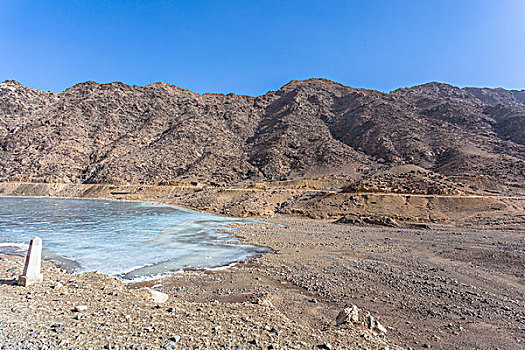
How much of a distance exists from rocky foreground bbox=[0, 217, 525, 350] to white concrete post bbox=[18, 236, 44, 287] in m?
0.26

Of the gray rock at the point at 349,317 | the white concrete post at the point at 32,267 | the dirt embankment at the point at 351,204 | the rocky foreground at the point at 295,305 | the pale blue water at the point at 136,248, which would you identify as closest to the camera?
the rocky foreground at the point at 295,305

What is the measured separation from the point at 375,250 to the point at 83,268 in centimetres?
1305

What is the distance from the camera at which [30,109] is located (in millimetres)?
96000

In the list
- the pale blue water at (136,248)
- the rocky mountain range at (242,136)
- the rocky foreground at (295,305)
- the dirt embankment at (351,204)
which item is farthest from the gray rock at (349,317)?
the rocky mountain range at (242,136)

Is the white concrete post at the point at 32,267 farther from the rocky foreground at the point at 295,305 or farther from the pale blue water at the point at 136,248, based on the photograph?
the pale blue water at the point at 136,248

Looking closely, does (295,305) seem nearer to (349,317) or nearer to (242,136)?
(349,317)

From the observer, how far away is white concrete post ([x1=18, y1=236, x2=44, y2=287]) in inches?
233

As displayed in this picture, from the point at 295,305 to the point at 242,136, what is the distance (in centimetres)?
8377

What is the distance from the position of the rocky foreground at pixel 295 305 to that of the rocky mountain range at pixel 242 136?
36.3 meters

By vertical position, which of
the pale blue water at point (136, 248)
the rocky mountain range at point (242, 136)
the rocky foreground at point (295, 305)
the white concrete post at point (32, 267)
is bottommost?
the pale blue water at point (136, 248)

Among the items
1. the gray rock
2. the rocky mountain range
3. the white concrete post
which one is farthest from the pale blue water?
the rocky mountain range

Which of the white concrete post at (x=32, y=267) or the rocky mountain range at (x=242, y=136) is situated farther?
the rocky mountain range at (x=242, y=136)

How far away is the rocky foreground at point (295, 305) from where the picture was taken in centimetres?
397

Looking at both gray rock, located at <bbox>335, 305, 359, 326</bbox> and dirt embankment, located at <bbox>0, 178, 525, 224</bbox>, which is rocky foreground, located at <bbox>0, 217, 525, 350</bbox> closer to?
gray rock, located at <bbox>335, 305, 359, 326</bbox>
